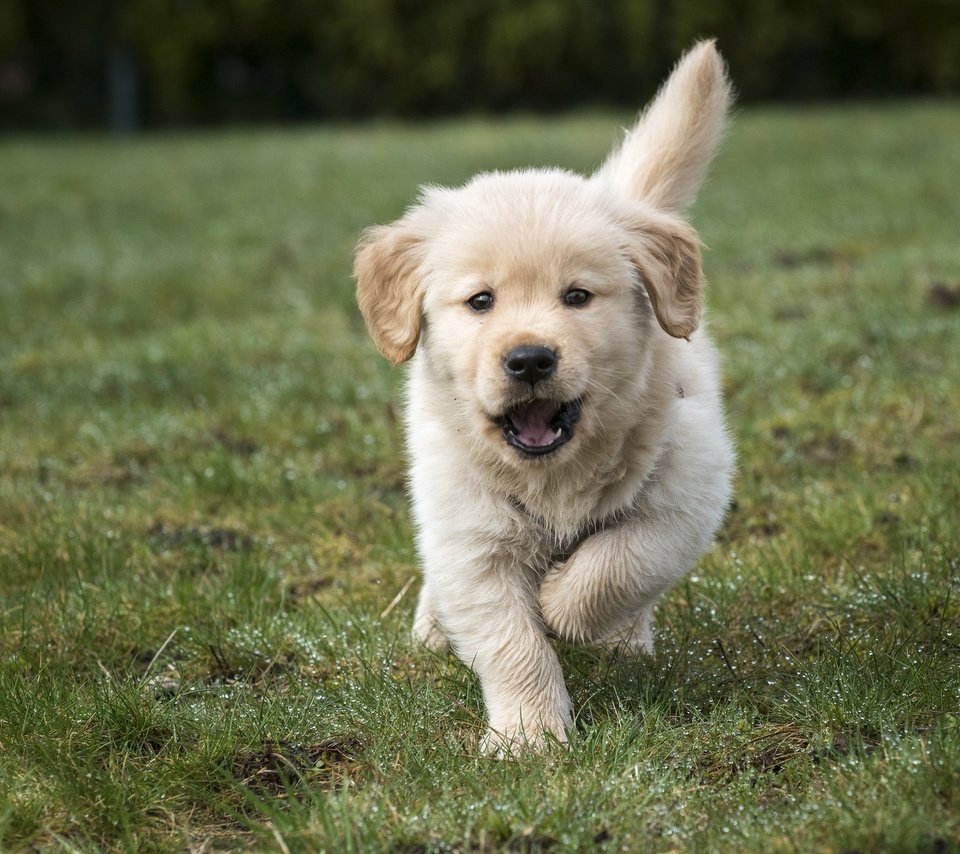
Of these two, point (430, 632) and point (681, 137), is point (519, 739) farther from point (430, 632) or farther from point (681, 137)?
point (681, 137)

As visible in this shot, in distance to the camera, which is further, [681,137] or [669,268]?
[681,137]

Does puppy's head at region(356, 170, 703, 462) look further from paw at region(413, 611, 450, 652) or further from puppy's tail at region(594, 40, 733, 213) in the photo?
paw at region(413, 611, 450, 652)

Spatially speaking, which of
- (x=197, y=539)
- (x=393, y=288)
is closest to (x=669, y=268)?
(x=393, y=288)

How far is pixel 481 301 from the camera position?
291 cm

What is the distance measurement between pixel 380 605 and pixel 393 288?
3.16 ft

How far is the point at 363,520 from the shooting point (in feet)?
13.9

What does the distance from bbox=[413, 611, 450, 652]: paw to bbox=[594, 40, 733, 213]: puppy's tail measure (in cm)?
128

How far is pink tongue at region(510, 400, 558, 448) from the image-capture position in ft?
9.27

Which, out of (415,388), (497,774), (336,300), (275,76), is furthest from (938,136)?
(275,76)

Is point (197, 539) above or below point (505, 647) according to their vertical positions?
below

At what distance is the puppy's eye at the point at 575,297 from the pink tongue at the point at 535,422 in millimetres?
235

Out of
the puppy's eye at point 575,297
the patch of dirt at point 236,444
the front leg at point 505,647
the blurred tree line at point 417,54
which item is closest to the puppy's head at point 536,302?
the puppy's eye at point 575,297

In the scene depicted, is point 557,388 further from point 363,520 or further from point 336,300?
point 336,300

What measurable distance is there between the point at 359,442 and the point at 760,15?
19.8m
